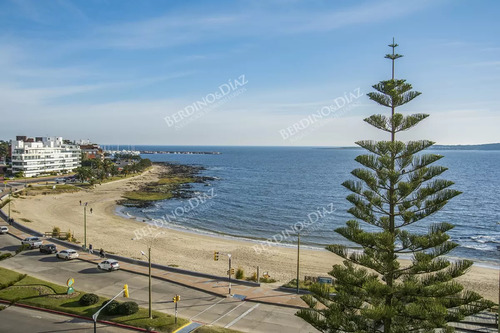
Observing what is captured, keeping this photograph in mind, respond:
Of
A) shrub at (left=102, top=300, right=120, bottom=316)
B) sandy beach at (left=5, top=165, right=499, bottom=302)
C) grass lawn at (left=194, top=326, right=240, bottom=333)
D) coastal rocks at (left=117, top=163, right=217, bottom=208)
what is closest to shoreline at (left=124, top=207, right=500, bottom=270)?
sandy beach at (left=5, top=165, right=499, bottom=302)

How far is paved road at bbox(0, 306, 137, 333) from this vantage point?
812 inches

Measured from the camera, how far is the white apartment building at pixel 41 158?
107 meters

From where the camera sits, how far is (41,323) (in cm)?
2145

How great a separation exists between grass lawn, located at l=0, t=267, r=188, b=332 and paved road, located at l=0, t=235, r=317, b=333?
159cm

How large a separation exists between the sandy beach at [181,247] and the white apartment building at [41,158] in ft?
133

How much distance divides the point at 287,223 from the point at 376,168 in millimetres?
49568

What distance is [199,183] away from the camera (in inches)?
4574

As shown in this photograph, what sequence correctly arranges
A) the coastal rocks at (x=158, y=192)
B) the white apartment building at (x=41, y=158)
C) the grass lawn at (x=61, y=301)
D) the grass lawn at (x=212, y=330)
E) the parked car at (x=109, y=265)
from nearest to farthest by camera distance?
1. the grass lawn at (x=212, y=330)
2. the grass lawn at (x=61, y=301)
3. the parked car at (x=109, y=265)
4. the coastal rocks at (x=158, y=192)
5. the white apartment building at (x=41, y=158)

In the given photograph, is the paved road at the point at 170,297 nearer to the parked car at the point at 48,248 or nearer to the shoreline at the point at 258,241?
the parked car at the point at 48,248

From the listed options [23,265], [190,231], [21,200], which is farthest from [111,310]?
[21,200]

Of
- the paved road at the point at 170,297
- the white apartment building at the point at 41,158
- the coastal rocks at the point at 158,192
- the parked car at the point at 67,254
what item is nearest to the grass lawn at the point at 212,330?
the paved road at the point at 170,297

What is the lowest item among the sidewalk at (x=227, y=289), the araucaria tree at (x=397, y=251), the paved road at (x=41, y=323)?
the sidewalk at (x=227, y=289)

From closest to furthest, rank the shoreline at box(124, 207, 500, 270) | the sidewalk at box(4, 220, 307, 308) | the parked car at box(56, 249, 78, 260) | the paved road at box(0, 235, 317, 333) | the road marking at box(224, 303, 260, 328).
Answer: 1. the road marking at box(224, 303, 260, 328)
2. the paved road at box(0, 235, 317, 333)
3. the sidewalk at box(4, 220, 307, 308)
4. the parked car at box(56, 249, 78, 260)
5. the shoreline at box(124, 207, 500, 270)

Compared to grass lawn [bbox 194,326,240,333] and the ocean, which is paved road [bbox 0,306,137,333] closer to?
grass lawn [bbox 194,326,240,333]
